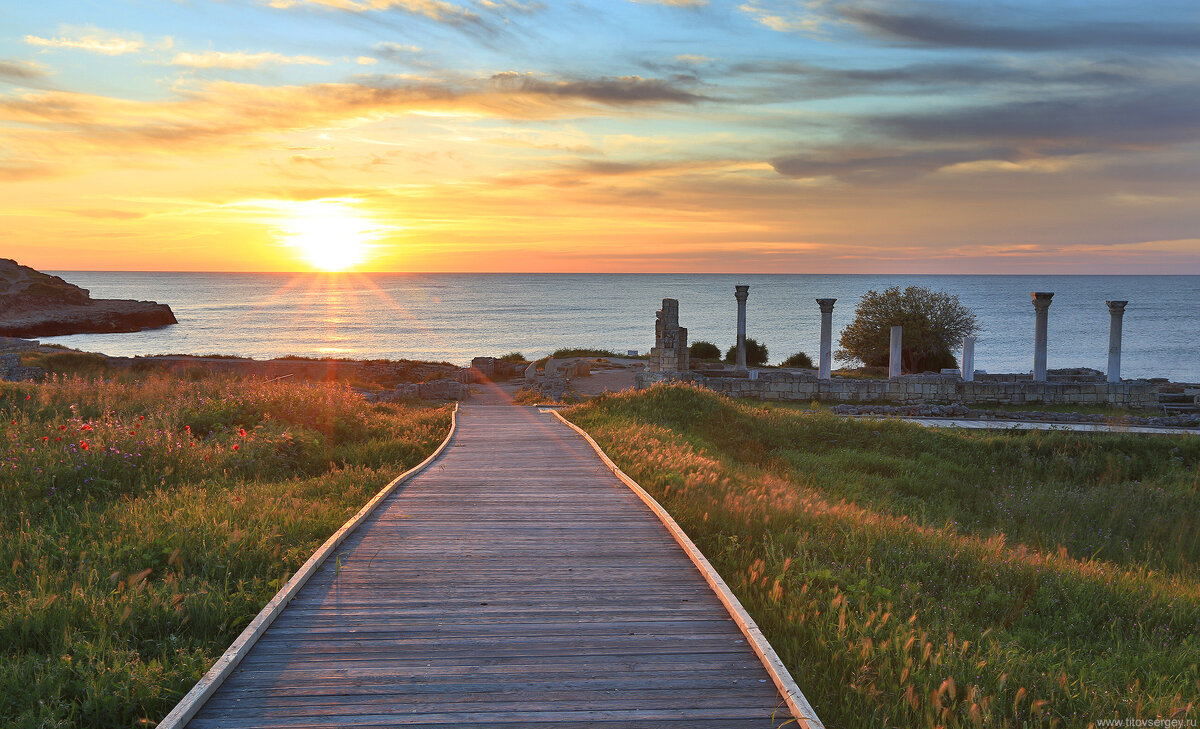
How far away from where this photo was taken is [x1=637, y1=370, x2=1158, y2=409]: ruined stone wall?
25.0 m

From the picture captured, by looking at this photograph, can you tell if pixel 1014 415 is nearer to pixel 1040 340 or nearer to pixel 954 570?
pixel 1040 340

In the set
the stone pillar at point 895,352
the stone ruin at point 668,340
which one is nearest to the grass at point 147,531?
the stone ruin at point 668,340

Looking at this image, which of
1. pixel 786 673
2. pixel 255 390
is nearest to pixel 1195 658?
pixel 786 673

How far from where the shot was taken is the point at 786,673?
4391 millimetres

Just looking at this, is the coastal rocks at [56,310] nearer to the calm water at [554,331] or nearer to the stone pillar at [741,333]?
the calm water at [554,331]

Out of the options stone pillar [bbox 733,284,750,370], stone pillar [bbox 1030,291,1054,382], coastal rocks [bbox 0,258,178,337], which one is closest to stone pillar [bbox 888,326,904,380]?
stone pillar [bbox 1030,291,1054,382]

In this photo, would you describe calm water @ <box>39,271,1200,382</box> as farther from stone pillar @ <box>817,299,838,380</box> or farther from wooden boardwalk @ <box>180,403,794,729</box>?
wooden boardwalk @ <box>180,403,794,729</box>

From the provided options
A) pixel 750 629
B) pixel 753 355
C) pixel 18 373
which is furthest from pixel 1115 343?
pixel 18 373

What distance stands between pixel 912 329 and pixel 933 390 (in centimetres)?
1802

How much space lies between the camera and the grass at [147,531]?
4516 millimetres

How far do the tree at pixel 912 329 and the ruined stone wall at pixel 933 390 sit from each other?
1606 cm

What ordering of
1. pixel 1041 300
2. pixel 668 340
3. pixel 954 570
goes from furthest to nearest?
pixel 668 340, pixel 1041 300, pixel 954 570

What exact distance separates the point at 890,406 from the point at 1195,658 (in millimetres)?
19432

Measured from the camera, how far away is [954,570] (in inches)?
293
